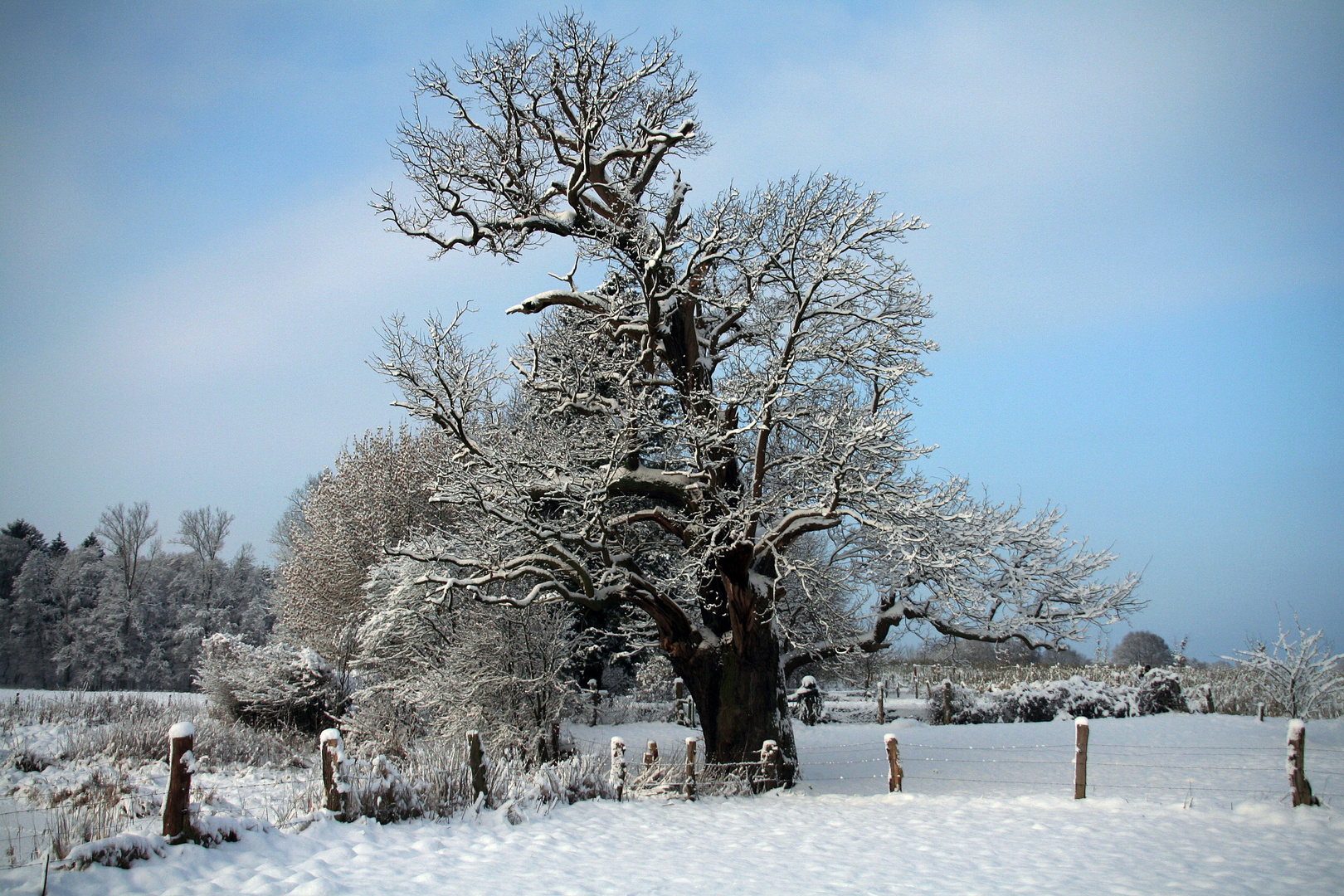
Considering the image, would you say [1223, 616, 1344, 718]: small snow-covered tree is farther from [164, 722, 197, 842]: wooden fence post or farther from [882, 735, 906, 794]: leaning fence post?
A: [164, 722, 197, 842]: wooden fence post

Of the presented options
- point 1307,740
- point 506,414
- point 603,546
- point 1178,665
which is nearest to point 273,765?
point 603,546

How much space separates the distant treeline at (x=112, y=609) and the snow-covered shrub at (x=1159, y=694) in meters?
32.2

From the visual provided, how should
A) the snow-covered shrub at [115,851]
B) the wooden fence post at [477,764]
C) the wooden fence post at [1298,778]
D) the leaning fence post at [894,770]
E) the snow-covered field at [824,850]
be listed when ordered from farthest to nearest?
the leaning fence post at [894,770] → the wooden fence post at [1298,778] → the wooden fence post at [477,764] → the snow-covered field at [824,850] → the snow-covered shrub at [115,851]

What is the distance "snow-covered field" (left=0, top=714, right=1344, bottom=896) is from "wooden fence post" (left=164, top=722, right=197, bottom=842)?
0.15 meters

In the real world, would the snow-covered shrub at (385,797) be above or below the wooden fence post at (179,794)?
below

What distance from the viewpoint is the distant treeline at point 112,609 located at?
30781 mm

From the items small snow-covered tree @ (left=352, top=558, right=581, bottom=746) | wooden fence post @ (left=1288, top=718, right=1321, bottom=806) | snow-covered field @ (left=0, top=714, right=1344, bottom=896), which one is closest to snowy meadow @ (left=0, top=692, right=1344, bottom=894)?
snow-covered field @ (left=0, top=714, right=1344, bottom=896)


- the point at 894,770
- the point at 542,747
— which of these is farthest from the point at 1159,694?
the point at 542,747

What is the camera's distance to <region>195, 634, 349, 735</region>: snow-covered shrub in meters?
15.9

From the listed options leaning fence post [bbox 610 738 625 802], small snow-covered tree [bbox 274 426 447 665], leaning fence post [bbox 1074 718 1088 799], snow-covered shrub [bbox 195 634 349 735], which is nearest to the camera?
leaning fence post [bbox 610 738 625 802]

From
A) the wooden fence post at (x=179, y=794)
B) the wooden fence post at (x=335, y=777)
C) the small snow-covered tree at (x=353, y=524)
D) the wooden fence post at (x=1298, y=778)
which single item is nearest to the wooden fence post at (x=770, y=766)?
the wooden fence post at (x=335, y=777)

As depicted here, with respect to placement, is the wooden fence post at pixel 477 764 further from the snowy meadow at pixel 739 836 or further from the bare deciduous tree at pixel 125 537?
the bare deciduous tree at pixel 125 537

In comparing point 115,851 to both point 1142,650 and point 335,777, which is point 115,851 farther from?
point 1142,650

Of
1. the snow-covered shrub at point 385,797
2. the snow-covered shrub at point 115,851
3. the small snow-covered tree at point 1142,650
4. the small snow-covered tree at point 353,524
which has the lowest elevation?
the small snow-covered tree at point 1142,650
